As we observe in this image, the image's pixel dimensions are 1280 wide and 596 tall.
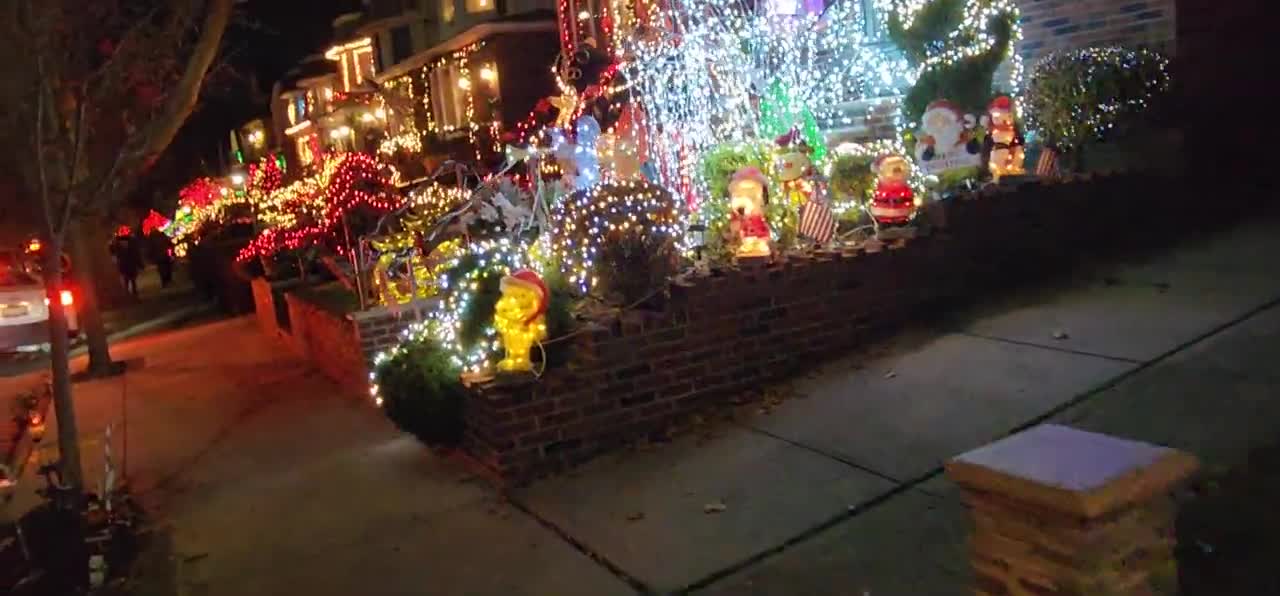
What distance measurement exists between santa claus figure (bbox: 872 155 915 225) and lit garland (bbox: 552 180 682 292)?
4.63 feet

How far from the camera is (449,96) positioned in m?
27.1

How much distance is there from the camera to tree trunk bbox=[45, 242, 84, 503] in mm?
6758

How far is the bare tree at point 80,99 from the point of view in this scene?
7.06m

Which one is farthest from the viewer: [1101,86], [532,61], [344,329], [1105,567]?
[532,61]

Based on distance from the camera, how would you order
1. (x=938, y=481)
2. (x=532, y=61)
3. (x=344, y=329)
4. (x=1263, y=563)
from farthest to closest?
(x=532, y=61) < (x=344, y=329) < (x=938, y=481) < (x=1263, y=563)

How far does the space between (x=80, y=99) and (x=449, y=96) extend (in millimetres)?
20059

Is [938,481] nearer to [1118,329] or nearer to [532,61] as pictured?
[1118,329]

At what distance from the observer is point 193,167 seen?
1575 inches

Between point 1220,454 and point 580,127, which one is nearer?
point 1220,454

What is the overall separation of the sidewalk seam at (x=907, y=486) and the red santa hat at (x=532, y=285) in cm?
213

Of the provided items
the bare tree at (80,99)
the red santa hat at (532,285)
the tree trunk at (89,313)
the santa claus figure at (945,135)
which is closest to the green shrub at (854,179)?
the santa claus figure at (945,135)

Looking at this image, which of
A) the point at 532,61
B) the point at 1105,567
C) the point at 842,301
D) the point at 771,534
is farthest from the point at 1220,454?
the point at 532,61

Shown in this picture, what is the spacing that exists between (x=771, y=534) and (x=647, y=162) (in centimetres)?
604

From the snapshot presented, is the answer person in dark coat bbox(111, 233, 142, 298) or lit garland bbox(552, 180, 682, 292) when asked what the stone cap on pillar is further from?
person in dark coat bbox(111, 233, 142, 298)
